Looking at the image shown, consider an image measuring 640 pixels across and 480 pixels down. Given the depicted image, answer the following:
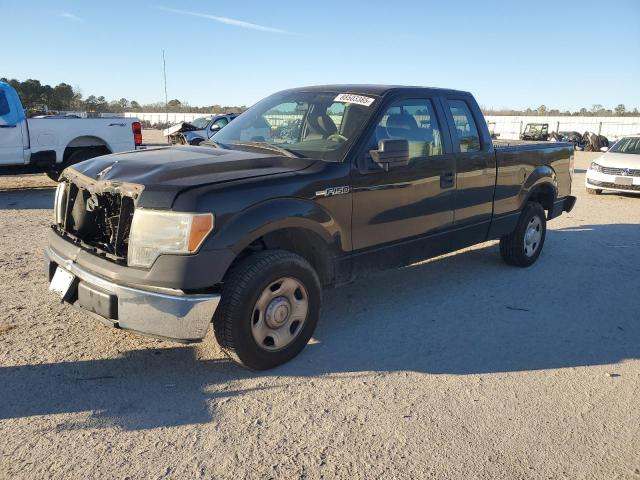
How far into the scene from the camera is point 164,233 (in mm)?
3115

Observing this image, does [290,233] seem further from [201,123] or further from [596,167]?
[201,123]

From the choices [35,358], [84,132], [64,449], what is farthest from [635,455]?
[84,132]

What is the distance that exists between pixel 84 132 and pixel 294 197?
9.02 meters

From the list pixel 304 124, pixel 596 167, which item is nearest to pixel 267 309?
pixel 304 124

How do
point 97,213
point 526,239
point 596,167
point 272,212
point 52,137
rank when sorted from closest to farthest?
point 272,212 → point 97,213 → point 526,239 → point 52,137 → point 596,167

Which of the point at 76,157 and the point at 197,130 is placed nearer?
the point at 76,157

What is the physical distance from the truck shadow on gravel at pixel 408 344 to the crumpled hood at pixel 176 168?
1196mm

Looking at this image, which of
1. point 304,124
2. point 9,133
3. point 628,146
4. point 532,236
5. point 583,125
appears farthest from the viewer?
point 583,125

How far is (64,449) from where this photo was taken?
2684mm

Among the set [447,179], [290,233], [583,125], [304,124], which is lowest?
[290,233]

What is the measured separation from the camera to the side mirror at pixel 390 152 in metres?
3.99

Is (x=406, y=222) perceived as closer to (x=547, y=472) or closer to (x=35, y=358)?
(x=547, y=472)

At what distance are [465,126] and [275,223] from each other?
267 centimetres

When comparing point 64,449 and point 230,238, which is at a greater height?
point 230,238
